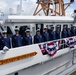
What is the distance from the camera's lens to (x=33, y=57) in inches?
292

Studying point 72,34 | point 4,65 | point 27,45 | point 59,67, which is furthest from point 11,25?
point 72,34

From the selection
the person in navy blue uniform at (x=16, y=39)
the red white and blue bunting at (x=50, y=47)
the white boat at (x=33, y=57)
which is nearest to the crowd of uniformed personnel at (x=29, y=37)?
the person in navy blue uniform at (x=16, y=39)

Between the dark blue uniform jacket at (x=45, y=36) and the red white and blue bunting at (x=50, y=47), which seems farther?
the dark blue uniform jacket at (x=45, y=36)

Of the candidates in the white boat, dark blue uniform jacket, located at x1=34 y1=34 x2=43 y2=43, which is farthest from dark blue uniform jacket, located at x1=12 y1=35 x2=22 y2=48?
dark blue uniform jacket, located at x1=34 y1=34 x2=43 y2=43

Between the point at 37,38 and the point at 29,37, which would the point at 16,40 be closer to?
the point at 29,37

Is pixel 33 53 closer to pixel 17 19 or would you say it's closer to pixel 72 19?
pixel 17 19

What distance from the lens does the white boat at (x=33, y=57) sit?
662cm

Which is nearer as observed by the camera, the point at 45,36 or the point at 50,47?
the point at 50,47

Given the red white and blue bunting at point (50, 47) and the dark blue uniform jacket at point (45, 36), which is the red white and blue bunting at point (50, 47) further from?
the dark blue uniform jacket at point (45, 36)

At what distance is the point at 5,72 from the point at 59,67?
12.4 feet

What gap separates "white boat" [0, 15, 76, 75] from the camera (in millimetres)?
6621

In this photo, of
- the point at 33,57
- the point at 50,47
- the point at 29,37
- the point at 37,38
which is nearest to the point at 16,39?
the point at 29,37

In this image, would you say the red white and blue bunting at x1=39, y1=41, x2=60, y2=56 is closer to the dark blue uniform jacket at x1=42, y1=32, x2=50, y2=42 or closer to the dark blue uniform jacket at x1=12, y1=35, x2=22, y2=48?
the dark blue uniform jacket at x1=42, y1=32, x2=50, y2=42

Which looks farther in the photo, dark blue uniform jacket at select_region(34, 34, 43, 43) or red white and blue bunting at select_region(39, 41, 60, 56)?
dark blue uniform jacket at select_region(34, 34, 43, 43)
